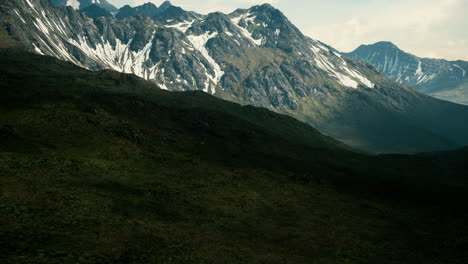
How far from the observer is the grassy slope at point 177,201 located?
39844 mm

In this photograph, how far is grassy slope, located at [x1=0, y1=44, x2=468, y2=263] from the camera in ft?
131

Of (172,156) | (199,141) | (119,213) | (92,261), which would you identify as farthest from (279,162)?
(92,261)

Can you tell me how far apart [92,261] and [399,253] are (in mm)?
39849

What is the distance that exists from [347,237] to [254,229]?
1423 centimetres

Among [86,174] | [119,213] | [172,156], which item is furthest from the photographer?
[172,156]

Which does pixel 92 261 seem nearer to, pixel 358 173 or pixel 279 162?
pixel 279 162

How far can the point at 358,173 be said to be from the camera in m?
124

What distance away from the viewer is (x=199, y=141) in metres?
121

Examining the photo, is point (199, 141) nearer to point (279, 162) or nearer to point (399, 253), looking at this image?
point (279, 162)

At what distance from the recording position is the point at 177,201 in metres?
60.0

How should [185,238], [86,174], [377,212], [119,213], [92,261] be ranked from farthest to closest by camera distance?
1. [377,212]
2. [86,174]
3. [119,213]
4. [185,238]
5. [92,261]

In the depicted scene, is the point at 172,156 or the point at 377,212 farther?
the point at 172,156

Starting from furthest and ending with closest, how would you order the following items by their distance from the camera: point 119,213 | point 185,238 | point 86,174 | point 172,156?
point 172,156, point 86,174, point 119,213, point 185,238

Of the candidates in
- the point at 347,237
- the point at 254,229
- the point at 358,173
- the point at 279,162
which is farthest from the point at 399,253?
the point at 358,173
